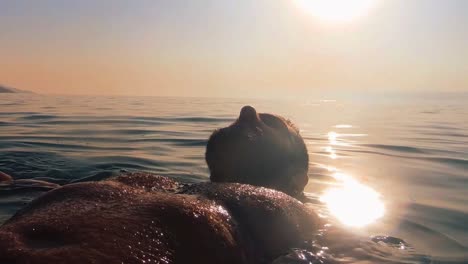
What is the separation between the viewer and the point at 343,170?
824cm

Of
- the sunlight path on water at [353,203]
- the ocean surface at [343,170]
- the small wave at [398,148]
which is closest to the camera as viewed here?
the ocean surface at [343,170]

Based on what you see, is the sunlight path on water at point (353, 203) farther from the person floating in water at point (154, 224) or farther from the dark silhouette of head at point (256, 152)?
the person floating in water at point (154, 224)

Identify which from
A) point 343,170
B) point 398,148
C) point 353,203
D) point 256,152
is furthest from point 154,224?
point 398,148

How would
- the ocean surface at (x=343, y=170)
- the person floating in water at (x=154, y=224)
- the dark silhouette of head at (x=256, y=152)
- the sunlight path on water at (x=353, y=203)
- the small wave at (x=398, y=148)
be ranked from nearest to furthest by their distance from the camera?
1. the person floating in water at (x=154, y=224)
2. the ocean surface at (x=343, y=170)
3. the dark silhouette of head at (x=256, y=152)
4. the sunlight path on water at (x=353, y=203)
5. the small wave at (x=398, y=148)

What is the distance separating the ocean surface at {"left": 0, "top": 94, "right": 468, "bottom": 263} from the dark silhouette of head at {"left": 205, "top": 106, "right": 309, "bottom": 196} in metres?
0.56

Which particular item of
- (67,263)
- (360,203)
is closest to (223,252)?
(67,263)

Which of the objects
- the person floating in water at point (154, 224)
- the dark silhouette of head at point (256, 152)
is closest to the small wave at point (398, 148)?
the dark silhouette of head at point (256, 152)

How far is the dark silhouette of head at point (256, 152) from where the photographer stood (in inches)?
187

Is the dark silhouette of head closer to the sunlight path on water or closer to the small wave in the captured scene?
the sunlight path on water

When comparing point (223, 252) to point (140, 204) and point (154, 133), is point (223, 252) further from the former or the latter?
point (154, 133)

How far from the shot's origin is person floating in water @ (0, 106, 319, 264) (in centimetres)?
208

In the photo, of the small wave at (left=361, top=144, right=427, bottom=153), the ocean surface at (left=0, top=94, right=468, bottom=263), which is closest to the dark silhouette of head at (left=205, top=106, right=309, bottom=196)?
the ocean surface at (left=0, top=94, right=468, bottom=263)

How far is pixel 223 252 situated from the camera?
2.67 meters

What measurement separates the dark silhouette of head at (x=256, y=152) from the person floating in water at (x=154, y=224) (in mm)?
1024
